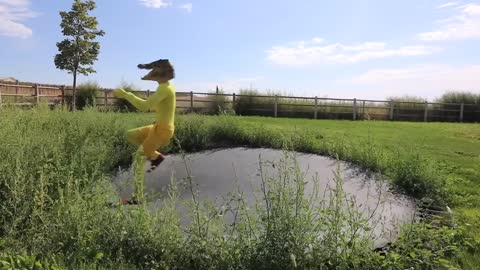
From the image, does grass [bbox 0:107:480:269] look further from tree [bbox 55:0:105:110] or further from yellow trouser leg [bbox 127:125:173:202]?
tree [bbox 55:0:105:110]

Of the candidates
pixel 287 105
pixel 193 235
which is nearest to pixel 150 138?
pixel 193 235

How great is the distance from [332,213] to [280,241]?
1.68ft

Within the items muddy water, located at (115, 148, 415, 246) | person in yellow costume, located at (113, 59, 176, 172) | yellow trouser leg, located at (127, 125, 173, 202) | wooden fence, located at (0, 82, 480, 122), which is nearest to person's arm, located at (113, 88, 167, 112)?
person in yellow costume, located at (113, 59, 176, 172)

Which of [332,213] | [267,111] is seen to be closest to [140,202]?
[332,213]

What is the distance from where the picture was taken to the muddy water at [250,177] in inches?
254

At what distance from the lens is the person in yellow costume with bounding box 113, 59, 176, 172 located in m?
6.81

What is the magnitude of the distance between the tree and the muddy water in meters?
19.8

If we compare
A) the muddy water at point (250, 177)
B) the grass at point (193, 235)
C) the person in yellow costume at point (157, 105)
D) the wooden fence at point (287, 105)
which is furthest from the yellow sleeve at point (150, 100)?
the wooden fence at point (287, 105)

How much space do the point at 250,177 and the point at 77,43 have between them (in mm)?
23600

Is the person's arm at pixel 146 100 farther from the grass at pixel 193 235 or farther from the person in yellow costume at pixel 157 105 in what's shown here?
the grass at pixel 193 235

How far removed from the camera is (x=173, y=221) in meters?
4.32

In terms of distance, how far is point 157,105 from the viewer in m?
6.86

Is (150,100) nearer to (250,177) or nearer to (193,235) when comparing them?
(250,177)

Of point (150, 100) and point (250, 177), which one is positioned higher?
point (150, 100)
